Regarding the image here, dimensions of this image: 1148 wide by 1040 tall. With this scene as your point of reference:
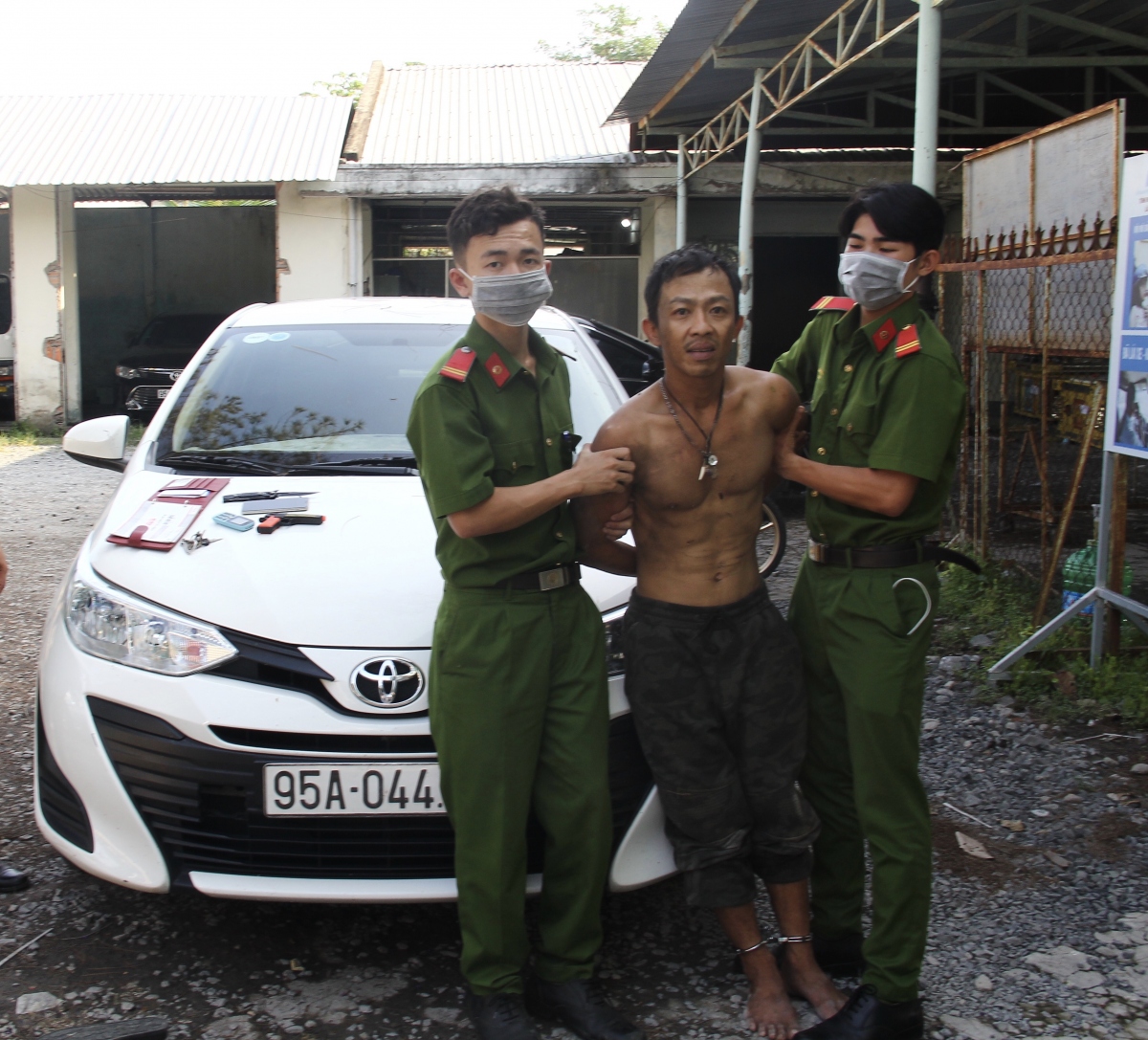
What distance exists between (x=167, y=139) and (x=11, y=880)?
13572 millimetres

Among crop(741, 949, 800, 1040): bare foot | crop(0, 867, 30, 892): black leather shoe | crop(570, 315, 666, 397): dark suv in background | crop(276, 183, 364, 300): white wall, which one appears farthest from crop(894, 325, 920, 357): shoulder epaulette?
crop(276, 183, 364, 300): white wall

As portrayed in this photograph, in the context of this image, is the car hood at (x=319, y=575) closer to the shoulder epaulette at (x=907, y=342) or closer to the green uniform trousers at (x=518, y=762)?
the green uniform trousers at (x=518, y=762)

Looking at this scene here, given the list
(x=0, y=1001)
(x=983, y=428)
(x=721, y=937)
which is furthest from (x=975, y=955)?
(x=983, y=428)

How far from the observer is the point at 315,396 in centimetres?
369

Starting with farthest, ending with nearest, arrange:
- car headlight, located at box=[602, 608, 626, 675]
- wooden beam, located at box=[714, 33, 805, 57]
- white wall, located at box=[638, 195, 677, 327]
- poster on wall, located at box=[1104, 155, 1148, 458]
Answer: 1. white wall, located at box=[638, 195, 677, 327]
2. wooden beam, located at box=[714, 33, 805, 57]
3. poster on wall, located at box=[1104, 155, 1148, 458]
4. car headlight, located at box=[602, 608, 626, 675]

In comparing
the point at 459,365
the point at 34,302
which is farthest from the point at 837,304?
the point at 34,302

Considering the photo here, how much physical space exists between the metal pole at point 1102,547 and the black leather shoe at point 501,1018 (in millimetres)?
3127

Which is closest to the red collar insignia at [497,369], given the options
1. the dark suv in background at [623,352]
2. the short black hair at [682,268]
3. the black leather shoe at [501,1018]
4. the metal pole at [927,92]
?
the short black hair at [682,268]

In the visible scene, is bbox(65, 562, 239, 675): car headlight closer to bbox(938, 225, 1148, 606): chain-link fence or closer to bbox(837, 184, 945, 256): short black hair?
bbox(837, 184, 945, 256): short black hair

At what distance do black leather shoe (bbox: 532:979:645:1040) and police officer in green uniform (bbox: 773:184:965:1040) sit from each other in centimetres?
40

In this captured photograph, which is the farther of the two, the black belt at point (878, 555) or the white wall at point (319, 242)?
the white wall at point (319, 242)

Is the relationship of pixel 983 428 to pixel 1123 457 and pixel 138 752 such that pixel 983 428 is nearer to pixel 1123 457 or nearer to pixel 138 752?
pixel 1123 457

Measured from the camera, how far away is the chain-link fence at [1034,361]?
4.96 meters

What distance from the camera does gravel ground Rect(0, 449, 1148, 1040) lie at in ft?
8.25
